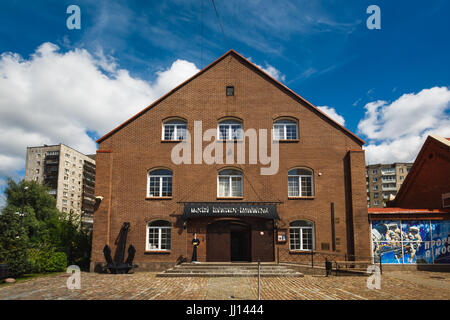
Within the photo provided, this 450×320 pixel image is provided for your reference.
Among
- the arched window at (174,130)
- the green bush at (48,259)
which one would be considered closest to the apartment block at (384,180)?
the arched window at (174,130)

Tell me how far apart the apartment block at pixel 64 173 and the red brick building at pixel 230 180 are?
5783cm

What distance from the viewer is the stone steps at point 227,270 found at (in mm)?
15195

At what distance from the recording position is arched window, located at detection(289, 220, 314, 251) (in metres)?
18.2

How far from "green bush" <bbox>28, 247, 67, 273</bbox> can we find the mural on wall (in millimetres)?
17994

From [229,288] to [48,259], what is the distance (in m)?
12.2

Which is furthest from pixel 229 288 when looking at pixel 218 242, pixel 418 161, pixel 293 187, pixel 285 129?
pixel 418 161

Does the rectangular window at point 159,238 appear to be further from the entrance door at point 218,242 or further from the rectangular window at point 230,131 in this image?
the rectangular window at point 230,131

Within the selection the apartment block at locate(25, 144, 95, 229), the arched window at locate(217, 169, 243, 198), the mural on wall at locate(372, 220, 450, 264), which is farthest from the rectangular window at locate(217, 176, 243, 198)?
the apartment block at locate(25, 144, 95, 229)

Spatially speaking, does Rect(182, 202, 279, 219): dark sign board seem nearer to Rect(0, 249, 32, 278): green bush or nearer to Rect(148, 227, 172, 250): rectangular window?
Rect(148, 227, 172, 250): rectangular window

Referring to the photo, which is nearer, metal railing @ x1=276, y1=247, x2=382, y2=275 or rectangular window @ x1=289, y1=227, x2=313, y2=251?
metal railing @ x1=276, y1=247, x2=382, y2=275
